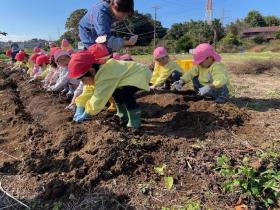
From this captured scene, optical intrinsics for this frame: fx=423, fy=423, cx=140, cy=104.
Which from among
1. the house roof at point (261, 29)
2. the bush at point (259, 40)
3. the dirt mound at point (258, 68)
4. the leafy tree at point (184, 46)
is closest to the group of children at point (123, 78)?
the dirt mound at point (258, 68)

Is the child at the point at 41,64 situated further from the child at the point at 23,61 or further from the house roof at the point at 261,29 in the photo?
the house roof at the point at 261,29

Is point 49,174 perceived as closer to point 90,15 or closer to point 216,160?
point 216,160

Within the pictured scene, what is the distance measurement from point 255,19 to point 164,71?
82.7 m

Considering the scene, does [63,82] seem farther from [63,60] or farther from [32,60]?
[32,60]

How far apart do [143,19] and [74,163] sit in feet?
207

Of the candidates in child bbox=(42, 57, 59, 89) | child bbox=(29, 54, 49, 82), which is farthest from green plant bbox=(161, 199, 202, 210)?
child bbox=(29, 54, 49, 82)

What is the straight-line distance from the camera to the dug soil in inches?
131

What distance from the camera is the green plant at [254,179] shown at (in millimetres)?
3236

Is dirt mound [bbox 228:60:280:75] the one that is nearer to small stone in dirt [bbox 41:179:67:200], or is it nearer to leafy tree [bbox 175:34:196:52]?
small stone in dirt [bbox 41:179:67:200]

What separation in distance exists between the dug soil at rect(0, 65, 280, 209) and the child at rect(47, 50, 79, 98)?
1.44 metres

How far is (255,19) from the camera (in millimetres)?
85312

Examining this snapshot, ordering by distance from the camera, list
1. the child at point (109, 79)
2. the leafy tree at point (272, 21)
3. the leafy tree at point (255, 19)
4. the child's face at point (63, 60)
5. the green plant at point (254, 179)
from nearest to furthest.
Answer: the green plant at point (254, 179), the child at point (109, 79), the child's face at point (63, 60), the leafy tree at point (272, 21), the leafy tree at point (255, 19)

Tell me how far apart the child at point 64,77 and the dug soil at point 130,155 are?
1.44 m

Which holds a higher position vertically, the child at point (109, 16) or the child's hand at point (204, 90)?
the child at point (109, 16)
